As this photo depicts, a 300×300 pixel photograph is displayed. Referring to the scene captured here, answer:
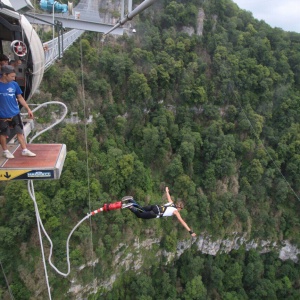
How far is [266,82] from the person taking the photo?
26500 millimetres

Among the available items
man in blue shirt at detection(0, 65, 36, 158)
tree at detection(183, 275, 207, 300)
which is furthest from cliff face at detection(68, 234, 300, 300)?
man in blue shirt at detection(0, 65, 36, 158)

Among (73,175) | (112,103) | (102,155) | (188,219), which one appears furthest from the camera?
(112,103)

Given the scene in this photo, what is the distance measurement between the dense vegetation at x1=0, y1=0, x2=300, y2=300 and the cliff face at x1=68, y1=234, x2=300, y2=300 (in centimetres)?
52

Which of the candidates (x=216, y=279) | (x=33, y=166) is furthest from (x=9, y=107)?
(x=216, y=279)

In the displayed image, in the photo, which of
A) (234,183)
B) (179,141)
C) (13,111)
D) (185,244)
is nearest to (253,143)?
(234,183)

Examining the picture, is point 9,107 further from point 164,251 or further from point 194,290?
point 194,290

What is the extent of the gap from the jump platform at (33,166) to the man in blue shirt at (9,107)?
5.9 inches

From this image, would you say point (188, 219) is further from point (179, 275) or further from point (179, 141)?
point (179, 141)

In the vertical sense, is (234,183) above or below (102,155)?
below

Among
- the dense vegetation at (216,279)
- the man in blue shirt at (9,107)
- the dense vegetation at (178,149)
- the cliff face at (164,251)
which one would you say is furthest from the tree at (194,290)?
the man in blue shirt at (9,107)

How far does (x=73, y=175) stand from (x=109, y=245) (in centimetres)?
480

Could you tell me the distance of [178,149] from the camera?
2245cm

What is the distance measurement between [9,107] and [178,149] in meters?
18.7

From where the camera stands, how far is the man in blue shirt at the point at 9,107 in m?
4.28
